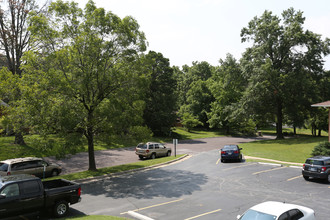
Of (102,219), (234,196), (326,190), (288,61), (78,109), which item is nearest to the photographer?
(102,219)

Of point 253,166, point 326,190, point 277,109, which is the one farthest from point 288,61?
point 326,190

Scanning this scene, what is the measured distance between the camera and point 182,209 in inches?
468

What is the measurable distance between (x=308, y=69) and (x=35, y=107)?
41.3 metres

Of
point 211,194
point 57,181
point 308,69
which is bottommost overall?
point 211,194

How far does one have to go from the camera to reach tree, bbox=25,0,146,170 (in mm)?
17828

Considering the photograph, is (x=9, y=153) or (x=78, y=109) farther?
(x=9, y=153)

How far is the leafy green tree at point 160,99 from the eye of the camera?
50.9m

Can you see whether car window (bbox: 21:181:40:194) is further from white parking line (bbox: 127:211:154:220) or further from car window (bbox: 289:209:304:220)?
car window (bbox: 289:209:304:220)

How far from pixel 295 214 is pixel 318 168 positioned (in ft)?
32.4

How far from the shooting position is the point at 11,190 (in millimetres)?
10188

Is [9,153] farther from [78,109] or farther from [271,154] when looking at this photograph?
[271,154]

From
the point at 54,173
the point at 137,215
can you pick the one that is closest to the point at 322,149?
the point at 137,215

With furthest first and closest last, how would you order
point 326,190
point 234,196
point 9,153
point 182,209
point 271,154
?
1. point 271,154
2. point 9,153
3. point 326,190
4. point 234,196
5. point 182,209

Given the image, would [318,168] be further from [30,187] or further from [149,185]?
[30,187]
